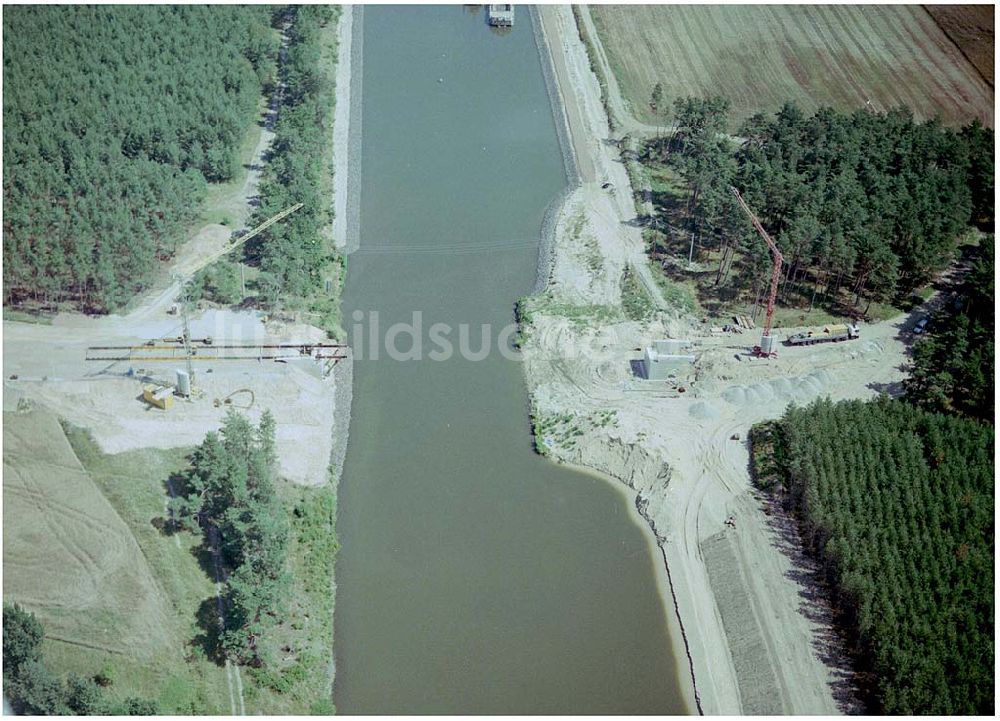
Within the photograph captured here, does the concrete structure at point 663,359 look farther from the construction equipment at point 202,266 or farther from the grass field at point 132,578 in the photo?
the construction equipment at point 202,266

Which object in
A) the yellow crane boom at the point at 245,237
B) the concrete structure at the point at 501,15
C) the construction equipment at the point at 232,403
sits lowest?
the construction equipment at the point at 232,403

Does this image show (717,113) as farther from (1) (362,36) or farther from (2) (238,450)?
(2) (238,450)

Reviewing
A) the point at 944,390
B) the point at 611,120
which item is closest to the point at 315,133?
the point at 611,120

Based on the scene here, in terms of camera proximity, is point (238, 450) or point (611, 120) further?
point (611, 120)

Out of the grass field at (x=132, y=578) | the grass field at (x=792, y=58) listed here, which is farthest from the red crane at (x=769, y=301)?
the grass field at (x=132, y=578)

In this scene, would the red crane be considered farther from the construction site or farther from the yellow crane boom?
the yellow crane boom

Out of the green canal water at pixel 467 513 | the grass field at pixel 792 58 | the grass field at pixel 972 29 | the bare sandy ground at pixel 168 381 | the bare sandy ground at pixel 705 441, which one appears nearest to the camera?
the green canal water at pixel 467 513

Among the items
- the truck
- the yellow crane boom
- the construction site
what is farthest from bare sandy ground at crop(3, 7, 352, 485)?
the truck
